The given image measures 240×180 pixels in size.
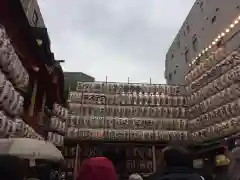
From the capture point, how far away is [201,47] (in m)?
26.1

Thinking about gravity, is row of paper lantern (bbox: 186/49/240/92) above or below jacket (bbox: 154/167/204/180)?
above

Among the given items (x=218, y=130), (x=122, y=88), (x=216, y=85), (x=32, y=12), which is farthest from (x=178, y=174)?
(x=122, y=88)

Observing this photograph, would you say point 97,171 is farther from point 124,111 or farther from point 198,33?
point 198,33

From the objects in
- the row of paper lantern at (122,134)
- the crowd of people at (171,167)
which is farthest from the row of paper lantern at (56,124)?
the crowd of people at (171,167)

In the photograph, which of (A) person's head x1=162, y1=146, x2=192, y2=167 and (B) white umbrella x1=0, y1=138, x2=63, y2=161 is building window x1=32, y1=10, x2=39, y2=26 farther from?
(A) person's head x1=162, y1=146, x2=192, y2=167

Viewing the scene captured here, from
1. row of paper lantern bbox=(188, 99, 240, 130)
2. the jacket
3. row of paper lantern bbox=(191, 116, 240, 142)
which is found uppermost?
row of paper lantern bbox=(188, 99, 240, 130)

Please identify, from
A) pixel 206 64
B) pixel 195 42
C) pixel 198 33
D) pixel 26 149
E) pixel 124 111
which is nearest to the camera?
pixel 26 149

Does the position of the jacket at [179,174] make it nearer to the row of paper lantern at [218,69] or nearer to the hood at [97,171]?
the hood at [97,171]

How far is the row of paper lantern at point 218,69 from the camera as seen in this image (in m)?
18.8

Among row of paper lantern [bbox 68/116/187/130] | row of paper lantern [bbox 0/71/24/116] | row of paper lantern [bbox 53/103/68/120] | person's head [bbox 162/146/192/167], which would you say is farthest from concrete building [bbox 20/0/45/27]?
person's head [bbox 162/146/192/167]

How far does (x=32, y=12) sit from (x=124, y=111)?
39.2 ft

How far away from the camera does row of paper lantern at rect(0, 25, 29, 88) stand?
8.18 metres

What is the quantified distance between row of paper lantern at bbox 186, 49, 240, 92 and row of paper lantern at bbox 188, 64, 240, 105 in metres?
0.47

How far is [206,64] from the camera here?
76.0 feet
